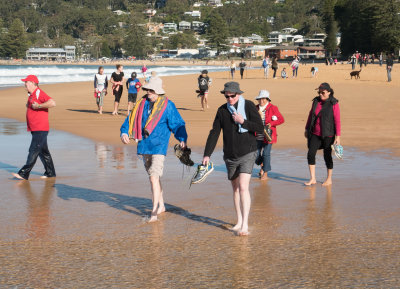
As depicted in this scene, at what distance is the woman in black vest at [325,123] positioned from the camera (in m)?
9.26

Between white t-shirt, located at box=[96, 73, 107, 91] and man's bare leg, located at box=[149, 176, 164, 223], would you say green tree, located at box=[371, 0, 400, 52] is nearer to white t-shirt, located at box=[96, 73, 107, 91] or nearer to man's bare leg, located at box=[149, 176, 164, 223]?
white t-shirt, located at box=[96, 73, 107, 91]

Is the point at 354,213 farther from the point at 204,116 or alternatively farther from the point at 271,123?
the point at 204,116

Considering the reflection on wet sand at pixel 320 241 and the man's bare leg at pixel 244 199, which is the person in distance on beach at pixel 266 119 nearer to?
the reflection on wet sand at pixel 320 241

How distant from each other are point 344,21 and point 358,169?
362 ft

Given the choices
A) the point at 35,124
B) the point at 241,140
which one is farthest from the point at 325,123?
the point at 35,124

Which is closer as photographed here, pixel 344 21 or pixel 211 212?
pixel 211 212

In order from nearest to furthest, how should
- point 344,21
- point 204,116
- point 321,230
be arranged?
1. point 321,230
2. point 204,116
3. point 344,21

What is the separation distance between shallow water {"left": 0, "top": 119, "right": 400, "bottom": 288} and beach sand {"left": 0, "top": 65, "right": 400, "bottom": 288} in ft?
0.04

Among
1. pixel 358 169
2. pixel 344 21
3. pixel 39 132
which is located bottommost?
pixel 358 169

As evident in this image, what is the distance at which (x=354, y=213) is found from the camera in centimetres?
765

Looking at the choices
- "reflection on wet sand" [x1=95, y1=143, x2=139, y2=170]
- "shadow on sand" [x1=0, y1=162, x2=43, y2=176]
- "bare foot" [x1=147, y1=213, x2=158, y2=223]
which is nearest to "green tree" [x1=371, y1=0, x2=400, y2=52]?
"reflection on wet sand" [x1=95, y1=143, x2=139, y2=170]

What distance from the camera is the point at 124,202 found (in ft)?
27.5

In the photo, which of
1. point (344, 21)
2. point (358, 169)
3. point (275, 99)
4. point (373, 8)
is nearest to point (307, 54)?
point (344, 21)

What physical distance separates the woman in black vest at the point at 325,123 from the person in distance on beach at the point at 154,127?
2.86 meters
